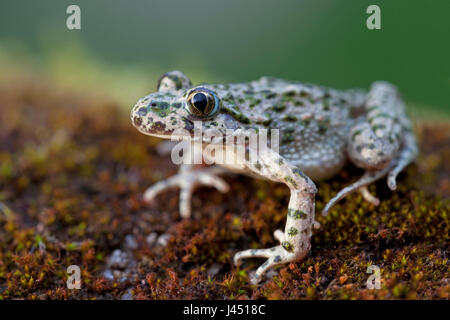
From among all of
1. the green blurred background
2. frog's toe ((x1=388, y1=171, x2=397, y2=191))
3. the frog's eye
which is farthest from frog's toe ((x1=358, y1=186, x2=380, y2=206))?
the green blurred background

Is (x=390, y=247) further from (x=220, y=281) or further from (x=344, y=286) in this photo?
(x=220, y=281)

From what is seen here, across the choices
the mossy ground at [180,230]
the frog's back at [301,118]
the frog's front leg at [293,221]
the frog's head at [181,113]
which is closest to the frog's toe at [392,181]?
the mossy ground at [180,230]

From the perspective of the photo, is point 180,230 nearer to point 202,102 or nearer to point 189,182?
point 189,182

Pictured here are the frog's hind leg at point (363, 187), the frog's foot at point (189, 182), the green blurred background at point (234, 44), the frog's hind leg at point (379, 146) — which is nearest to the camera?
the frog's hind leg at point (363, 187)

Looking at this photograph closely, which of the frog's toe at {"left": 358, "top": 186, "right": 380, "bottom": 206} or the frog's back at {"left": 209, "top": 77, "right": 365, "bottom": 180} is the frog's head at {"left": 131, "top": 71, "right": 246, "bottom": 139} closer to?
the frog's back at {"left": 209, "top": 77, "right": 365, "bottom": 180}

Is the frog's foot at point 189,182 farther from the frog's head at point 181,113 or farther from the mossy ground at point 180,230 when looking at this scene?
the frog's head at point 181,113

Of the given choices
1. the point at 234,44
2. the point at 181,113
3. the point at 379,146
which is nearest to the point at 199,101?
the point at 181,113
